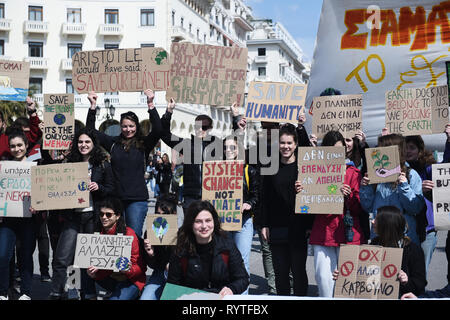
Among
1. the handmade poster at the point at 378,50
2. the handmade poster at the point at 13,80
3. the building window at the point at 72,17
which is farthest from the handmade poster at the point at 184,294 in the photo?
the building window at the point at 72,17

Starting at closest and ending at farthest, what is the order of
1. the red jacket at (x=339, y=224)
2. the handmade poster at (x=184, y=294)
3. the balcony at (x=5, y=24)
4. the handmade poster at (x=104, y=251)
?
the handmade poster at (x=184, y=294), the handmade poster at (x=104, y=251), the red jacket at (x=339, y=224), the balcony at (x=5, y=24)

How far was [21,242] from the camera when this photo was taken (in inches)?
229

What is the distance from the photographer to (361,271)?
4355 mm

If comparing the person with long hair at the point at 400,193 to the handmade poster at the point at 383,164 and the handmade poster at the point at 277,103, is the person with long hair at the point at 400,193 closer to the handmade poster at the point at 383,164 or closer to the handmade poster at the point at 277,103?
the handmade poster at the point at 383,164

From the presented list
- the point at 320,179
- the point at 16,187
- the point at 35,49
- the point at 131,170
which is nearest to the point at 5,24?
the point at 35,49

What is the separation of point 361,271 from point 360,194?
0.95m

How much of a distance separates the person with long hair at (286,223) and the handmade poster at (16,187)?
2.49m

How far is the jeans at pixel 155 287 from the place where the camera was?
5133 millimetres

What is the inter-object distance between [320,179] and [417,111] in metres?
1.49

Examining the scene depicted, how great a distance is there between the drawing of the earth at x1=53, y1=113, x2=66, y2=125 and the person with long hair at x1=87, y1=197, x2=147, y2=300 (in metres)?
1.47

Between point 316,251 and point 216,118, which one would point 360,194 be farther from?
point 216,118

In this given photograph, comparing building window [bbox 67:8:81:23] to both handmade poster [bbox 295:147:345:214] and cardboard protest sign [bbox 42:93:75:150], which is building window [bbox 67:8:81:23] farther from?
handmade poster [bbox 295:147:345:214]

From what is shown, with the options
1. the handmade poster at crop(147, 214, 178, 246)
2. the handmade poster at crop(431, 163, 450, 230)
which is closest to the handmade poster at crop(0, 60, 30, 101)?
the handmade poster at crop(147, 214, 178, 246)

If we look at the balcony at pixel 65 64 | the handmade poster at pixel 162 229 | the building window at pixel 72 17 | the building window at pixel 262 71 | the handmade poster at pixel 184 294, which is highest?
the building window at pixel 262 71
